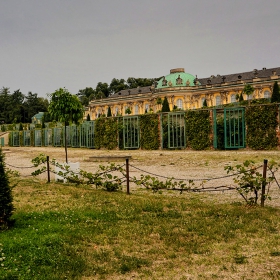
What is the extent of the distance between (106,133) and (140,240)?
2127 cm

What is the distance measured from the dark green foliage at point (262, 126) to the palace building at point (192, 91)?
3120 cm

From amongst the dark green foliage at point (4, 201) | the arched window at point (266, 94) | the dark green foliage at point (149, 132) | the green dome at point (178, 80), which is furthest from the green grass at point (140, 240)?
the green dome at point (178, 80)

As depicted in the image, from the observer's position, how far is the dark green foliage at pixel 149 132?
73.7 feet

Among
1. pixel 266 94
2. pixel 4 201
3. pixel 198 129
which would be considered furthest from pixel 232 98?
pixel 4 201

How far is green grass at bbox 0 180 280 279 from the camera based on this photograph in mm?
3740

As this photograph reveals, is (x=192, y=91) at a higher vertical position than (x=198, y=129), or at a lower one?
higher

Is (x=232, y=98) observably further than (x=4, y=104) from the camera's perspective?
No

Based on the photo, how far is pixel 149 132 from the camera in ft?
75.0

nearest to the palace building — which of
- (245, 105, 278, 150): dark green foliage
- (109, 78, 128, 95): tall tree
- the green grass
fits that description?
(109, 78, 128, 95): tall tree

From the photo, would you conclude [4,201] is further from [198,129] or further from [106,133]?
[106,133]

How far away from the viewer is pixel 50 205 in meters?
6.75

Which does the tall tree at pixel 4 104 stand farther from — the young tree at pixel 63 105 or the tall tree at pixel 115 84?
the young tree at pixel 63 105

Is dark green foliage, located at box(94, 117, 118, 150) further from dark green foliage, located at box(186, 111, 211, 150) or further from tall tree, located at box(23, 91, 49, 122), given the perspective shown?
tall tree, located at box(23, 91, 49, 122)

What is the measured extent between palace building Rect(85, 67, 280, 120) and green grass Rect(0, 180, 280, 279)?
43.4 m
